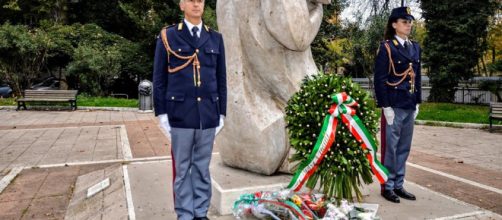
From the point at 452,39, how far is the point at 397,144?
17661mm

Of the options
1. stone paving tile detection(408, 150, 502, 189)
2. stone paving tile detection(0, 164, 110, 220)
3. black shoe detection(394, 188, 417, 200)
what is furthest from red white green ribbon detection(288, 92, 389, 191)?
stone paving tile detection(408, 150, 502, 189)

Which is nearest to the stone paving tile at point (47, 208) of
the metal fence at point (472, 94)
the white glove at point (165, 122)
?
the white glove at point (165, 122)

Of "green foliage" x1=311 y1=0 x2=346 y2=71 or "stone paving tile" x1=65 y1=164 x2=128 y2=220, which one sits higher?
A: "green foliage" x1=311 y1=0 x2=346 y2=71

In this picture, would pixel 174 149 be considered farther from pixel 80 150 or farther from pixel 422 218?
pixel 80 150

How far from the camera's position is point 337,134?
11.6 feet

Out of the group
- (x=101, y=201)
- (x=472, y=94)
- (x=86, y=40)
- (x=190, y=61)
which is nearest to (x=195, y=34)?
(x=190, y=61)

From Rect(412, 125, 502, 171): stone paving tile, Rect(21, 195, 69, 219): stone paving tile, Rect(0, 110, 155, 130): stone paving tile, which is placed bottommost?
Rect(21, 195, 69, 219): stone paving tile

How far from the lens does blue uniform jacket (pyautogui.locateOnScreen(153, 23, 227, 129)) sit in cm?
328

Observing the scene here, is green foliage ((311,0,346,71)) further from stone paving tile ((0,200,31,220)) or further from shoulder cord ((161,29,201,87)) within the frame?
shoulder cord ((161,29,201,87))

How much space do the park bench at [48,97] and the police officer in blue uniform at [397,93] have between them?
14.1m

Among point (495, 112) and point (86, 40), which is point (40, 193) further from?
point (86, 40)

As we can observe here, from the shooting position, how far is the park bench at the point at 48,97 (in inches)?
629

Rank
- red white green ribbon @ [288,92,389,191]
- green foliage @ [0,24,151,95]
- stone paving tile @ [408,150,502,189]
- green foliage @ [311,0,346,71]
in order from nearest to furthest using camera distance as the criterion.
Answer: red white green ribbon @ [288,92,389,191] → stone paving tile @ [408,150,502,189] → green foliage @ [0,24,151,95] → green foliage @ [311,0,346,71]

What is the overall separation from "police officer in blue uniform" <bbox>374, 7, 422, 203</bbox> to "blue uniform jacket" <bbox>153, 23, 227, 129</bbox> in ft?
6.29
